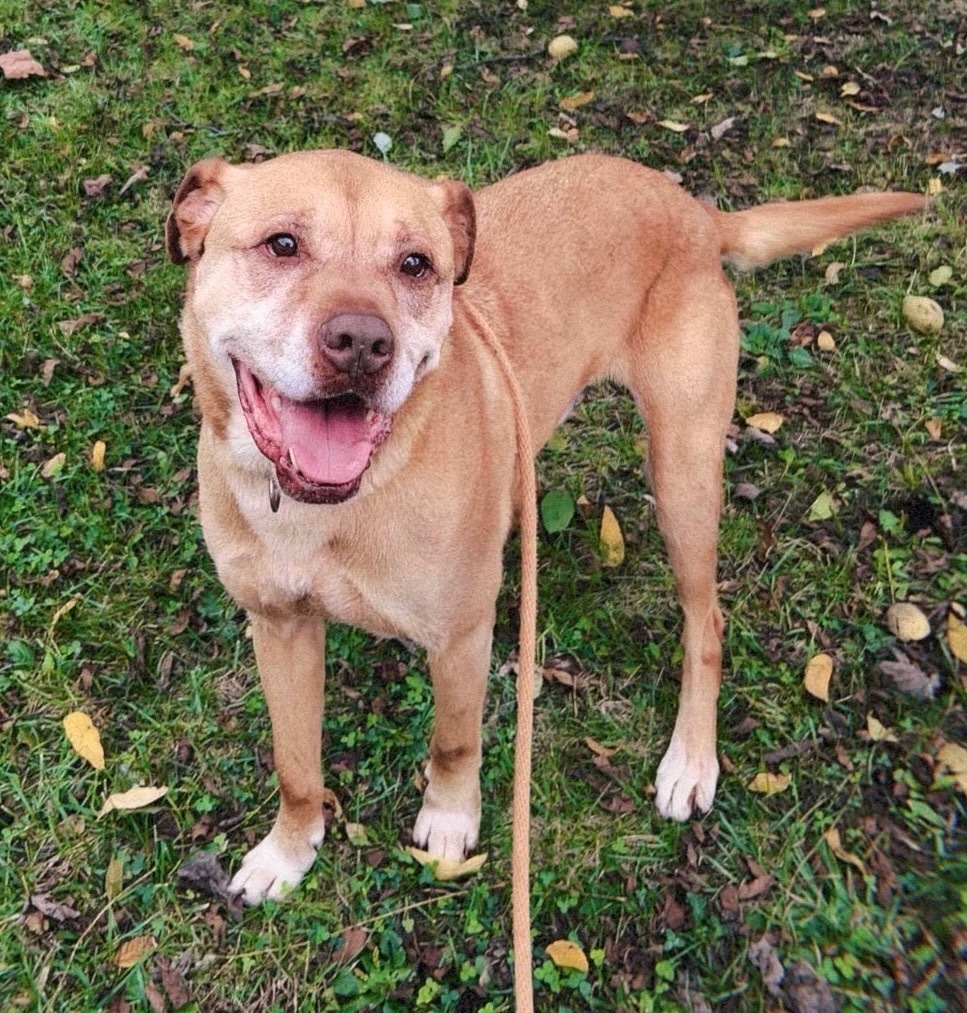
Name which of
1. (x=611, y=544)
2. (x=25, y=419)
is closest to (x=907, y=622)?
(x=611, y=544)

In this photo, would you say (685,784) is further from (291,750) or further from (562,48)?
(562,48)

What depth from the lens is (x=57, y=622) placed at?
11.8 feet

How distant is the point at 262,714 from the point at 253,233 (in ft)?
5.94

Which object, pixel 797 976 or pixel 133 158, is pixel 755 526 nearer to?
pixel 797 976

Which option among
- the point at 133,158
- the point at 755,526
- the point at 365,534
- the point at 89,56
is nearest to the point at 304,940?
the point at 365,534

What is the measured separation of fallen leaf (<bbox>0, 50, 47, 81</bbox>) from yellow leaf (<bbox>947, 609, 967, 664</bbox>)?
525 cm

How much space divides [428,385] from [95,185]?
11.1ft

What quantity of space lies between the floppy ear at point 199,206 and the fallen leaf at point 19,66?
379 centimetres

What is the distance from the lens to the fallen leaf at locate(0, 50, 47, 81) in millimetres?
5344

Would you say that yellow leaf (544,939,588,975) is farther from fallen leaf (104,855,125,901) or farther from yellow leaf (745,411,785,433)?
yellow leaf (745,411,785,433)

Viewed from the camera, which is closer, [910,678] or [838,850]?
[838,850]

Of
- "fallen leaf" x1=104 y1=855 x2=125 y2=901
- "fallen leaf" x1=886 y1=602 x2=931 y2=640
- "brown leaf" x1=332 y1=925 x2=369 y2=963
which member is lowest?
"brown leaf" x1=332 y1=925 x2=369 y2=963

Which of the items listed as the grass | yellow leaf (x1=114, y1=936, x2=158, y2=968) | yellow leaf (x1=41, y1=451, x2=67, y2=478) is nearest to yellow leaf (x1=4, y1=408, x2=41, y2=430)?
the grass

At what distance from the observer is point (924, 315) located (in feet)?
14.8
